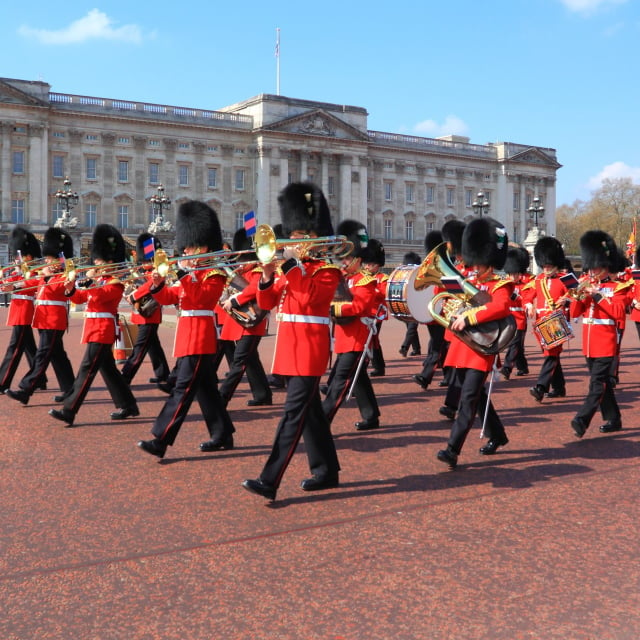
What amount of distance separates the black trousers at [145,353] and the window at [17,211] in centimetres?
4087

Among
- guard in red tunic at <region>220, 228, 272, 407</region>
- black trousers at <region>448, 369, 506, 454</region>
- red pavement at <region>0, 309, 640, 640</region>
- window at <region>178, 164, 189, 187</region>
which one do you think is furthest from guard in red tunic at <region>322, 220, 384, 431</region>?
window at <region>178, 164, 189, 187</region>

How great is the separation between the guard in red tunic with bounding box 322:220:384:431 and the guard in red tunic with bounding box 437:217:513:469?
3.42 ft

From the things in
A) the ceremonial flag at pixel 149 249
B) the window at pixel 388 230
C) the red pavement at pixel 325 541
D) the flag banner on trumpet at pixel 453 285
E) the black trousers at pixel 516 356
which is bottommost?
the red pavement at pixel 325 541

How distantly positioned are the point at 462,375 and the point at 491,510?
4.70 feet

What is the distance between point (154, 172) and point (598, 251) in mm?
46756

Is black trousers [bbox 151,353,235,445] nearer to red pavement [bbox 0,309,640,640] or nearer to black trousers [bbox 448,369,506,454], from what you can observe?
red pavement [bbox 0,309,640,640]

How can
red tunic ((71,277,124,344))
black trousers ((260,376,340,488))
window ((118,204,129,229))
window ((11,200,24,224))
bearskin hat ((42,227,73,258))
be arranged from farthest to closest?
window ((118,204,129,229)) → window ((11,200,24,224)) → bearskin hat ((42,227,73,258)) → red tunic ((71,277,124,344)) → black trousers ((260,376,340,488))

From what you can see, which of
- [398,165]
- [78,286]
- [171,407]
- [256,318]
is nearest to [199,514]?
[171,407]

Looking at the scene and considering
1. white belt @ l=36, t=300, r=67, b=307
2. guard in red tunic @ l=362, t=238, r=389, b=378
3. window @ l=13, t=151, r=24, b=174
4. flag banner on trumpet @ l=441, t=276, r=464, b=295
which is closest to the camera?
flag banner on trumpet @ l=441, t=276, r=464, b=295

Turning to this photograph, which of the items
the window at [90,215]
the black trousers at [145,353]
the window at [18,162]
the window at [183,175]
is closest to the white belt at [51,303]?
the black trousers at [145,353]

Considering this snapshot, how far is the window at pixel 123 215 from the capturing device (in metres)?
50.2

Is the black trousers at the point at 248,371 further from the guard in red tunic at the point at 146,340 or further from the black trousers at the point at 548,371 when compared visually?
the black trousers at the point at 548,371

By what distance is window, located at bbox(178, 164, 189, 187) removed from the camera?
5229cm

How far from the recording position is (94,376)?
259 inches
